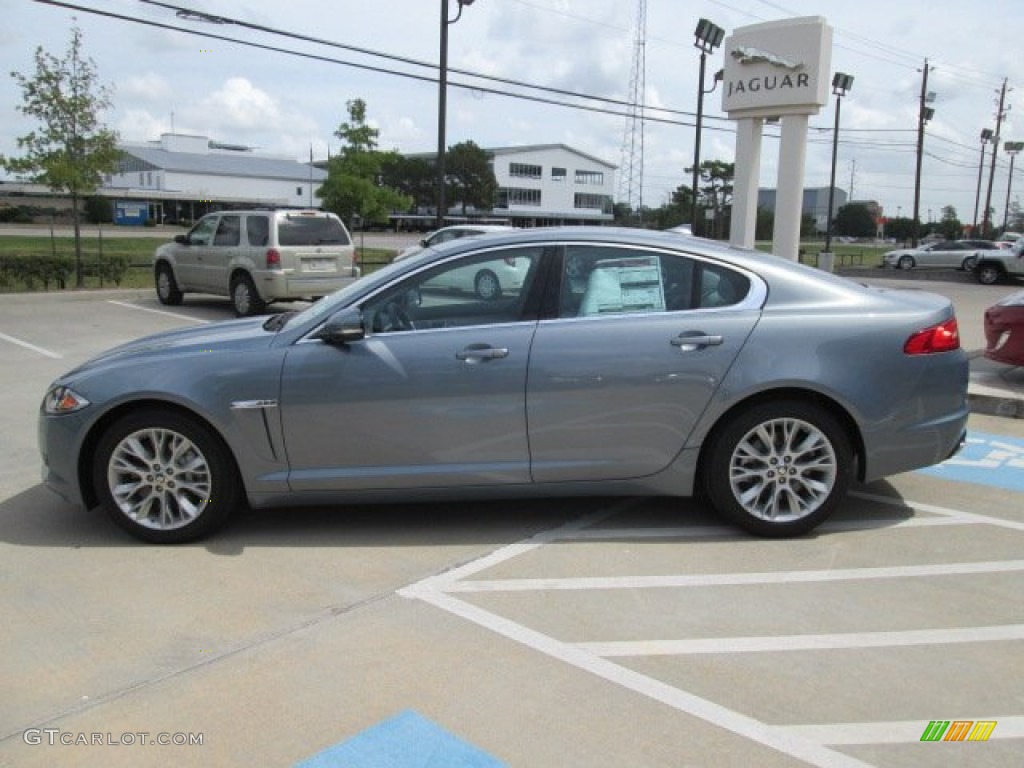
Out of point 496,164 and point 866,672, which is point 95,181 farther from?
point 496,164

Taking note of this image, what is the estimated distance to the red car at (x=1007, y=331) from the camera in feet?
28.5

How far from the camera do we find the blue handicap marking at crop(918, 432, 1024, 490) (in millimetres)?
5926

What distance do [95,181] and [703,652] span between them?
18.7 m

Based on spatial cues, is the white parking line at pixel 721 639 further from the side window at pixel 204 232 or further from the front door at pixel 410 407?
the side window at pixel 204 232

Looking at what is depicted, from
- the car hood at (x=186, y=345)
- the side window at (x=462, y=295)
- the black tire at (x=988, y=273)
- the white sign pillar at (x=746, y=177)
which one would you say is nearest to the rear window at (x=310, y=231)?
the white sign pillar at (x=746, y=177)

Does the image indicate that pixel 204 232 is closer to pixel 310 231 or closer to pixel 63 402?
pixel 310 231

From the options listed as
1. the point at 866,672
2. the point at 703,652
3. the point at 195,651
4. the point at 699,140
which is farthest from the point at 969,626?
the point at 699,140

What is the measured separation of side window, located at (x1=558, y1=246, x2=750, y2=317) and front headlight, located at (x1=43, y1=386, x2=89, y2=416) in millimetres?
2529

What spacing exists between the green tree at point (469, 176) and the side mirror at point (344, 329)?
361 ft

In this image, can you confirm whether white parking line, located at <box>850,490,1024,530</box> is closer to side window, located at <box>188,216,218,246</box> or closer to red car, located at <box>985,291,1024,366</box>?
red car, located at <box>985,291,1024,366</box>

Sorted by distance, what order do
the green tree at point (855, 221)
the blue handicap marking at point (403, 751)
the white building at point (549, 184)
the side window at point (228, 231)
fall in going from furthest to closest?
the green tree at point (855, 221) < the white building at point (549, 184) < the side window at point (228, 231) < the blue handicap marking at point (403, 751)

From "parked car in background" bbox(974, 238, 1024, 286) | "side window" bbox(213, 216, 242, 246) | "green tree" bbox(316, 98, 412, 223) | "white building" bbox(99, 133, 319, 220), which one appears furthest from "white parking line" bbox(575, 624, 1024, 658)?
"white building" bbox(99, 133, 319, 220)

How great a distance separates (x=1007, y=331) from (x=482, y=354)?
21.5ft

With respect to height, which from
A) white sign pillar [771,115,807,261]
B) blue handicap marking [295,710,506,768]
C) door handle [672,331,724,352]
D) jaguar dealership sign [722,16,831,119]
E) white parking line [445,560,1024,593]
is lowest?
blue handicap marking [295,710,506,768]
